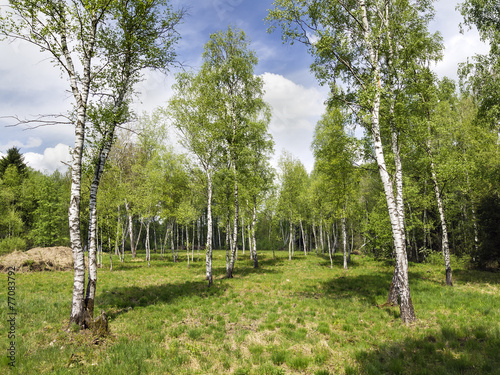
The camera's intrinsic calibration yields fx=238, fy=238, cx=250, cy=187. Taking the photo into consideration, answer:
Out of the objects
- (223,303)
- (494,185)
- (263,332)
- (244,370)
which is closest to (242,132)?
(223,303)

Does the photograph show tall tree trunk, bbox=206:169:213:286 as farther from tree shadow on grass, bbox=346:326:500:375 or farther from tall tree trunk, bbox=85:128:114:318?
tree shadow on grass, bbox=346:326:500:375

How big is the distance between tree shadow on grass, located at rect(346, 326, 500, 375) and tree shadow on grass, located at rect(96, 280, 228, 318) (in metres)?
10.00

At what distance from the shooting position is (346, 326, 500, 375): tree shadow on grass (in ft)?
20.6

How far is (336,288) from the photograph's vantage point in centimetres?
1661

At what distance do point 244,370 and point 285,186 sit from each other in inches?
1233

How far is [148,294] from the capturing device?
14.6 m

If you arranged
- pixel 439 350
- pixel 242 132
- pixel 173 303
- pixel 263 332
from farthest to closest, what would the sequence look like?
pixel 242 132 → pixel 173 303 → pixel 263 332 → pixel 439 350

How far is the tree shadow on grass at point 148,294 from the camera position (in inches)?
478

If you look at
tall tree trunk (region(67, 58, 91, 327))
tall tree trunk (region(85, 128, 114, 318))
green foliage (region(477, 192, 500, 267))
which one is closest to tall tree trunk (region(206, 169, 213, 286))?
tall tree trunk (region(85, 128, 114, 318))

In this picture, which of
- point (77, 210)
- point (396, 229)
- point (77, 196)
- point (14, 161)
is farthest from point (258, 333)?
point (14, 161)

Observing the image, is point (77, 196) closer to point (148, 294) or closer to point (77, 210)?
point (77, 210)

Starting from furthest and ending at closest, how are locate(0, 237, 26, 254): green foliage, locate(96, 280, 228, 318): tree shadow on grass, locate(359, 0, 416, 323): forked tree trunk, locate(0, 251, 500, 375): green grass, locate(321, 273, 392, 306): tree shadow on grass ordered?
locate(0, 237, 26, 254): green foliage < locate(321, 273, 392, 306): tree shadow on grass < locate(96, 280, 228, 318): tree shadow on grass < locate(359, 0, 416, 323): forked tree trunk < locate(0, 251, 500, 375): green grass

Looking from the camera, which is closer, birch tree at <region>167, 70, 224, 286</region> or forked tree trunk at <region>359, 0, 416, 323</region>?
forked tree trunk at <region>359, 0, 416, 323</region>

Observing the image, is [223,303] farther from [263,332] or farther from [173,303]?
[263,332]
